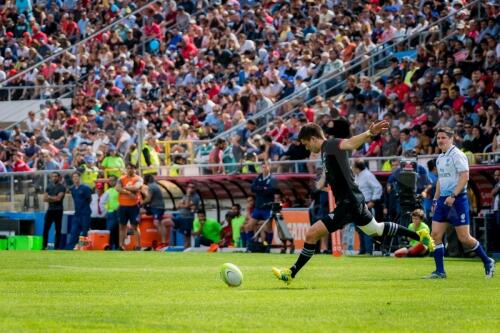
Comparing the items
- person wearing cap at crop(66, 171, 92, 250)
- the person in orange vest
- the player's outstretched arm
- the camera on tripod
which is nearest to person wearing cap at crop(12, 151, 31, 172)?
person wearing cap at crop(66, 171, 92, 250)

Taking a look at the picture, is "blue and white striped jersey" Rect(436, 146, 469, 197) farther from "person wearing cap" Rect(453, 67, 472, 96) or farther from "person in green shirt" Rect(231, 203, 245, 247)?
"person in green shirt" Rect(231, 203, 245, 247)

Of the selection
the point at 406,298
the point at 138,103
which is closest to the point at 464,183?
the point at 406,298

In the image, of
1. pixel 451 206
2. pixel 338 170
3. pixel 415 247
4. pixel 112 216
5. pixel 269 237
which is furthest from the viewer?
pixel 112 216

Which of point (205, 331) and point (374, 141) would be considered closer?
point (205, 331)

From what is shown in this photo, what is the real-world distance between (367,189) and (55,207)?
9267mm

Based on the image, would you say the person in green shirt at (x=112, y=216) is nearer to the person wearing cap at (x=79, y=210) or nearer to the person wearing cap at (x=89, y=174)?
the person wearing cap at (x=79, y=210)

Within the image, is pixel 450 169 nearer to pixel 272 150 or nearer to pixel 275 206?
pixel 275 206

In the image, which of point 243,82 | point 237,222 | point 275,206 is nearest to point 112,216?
point 237,222

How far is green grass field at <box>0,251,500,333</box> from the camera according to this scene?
10.7m

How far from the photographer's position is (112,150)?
3472 centimetres

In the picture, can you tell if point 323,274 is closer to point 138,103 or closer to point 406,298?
point 406,298

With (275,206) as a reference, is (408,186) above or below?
above

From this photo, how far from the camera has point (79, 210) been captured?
1292 inches

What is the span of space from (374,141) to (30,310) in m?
18.5
